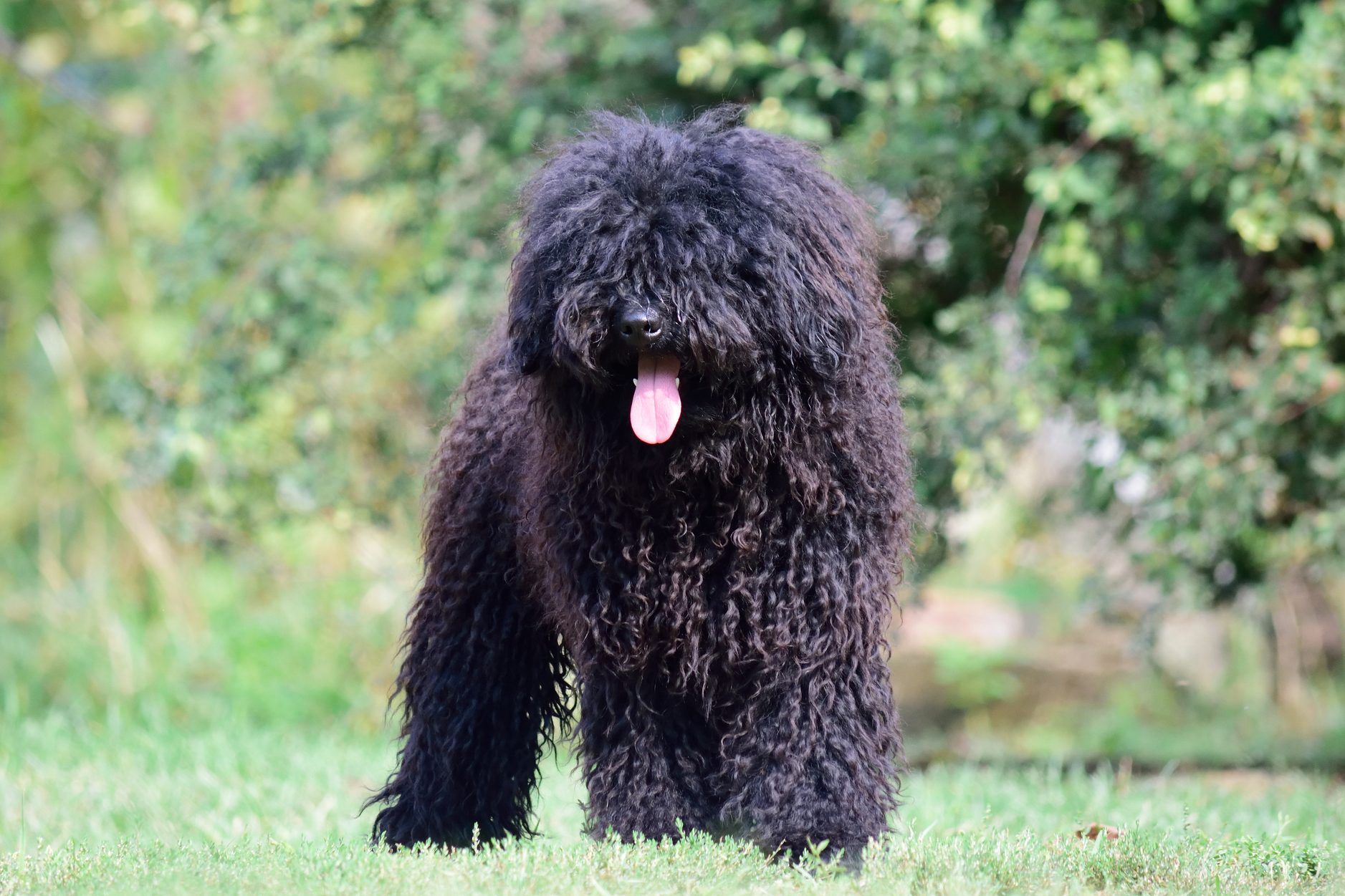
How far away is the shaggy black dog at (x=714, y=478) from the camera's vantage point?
4.19m

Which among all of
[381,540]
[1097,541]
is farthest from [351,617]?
[1097,541]

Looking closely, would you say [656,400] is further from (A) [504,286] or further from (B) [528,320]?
(A) [504,286]

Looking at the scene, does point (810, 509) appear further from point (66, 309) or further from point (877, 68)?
point (66, 309)

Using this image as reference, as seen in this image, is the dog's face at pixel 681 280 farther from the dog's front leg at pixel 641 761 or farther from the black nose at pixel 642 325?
the dog's front leg at pixel 641 761

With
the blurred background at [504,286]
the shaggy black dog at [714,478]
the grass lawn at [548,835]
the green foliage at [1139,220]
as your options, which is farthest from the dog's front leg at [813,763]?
the green foliage at [1139,220]

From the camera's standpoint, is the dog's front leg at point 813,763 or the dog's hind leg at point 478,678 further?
the dog's hind leg at point 478,678

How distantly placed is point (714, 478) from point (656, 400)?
31cm

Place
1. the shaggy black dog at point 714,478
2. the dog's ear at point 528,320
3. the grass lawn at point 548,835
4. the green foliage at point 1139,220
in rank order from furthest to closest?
the green foliage at point 1139,220, the dog's ear at point 528,320, the shaggy black dog at point 714,478, the grass lawn at point 548,835

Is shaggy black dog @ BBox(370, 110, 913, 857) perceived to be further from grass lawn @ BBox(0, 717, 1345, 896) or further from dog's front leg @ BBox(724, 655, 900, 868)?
grass lawn @ BBox(0, 717, 1345, 896)

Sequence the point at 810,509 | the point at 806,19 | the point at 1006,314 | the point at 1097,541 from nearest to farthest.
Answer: the point at 810,509 → the point at 1006,314 → the point at 806,19 → the point at 1097,541

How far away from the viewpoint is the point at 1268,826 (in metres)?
5.70

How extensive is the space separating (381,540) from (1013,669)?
5304 mm

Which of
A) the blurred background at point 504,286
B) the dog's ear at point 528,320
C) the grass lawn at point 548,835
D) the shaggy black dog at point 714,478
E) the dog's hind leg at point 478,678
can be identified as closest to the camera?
the grass lawn at point 548,835

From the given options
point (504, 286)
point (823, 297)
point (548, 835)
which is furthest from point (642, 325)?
point (504, 286)
